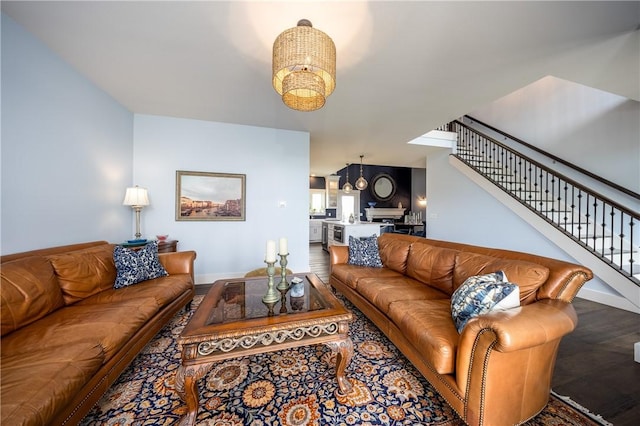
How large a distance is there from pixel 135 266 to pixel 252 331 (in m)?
1.63

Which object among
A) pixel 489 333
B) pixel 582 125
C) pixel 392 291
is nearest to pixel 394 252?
pixel 392 291

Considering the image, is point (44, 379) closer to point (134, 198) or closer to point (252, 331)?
point (252, 331)

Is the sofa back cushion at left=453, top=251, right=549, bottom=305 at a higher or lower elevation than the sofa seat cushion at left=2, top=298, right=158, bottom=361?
higher

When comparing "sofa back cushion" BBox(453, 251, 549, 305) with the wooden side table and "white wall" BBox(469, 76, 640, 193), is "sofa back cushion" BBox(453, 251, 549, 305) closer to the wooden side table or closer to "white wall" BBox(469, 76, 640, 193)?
"white wall" BBox(469, 76, 640, 193)

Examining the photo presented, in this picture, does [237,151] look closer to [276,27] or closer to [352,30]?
[276,27]

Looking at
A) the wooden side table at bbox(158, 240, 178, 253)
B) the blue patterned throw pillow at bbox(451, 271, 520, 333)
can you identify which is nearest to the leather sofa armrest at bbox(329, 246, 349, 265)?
the blue patterned throw pillow at bbox(451, 271, 520, 333)

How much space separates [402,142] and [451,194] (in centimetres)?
164

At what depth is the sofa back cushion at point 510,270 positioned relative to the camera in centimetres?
146

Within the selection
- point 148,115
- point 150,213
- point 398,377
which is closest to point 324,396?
point 398,377

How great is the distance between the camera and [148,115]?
3516mm

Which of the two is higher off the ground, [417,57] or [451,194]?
[417,57]

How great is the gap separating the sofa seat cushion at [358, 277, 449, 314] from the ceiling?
6.97 feet

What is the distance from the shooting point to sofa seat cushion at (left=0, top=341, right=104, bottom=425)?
34.6 inches

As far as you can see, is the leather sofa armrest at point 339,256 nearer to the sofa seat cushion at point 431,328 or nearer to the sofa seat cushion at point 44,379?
the sofa seat cushion at point 431,328
